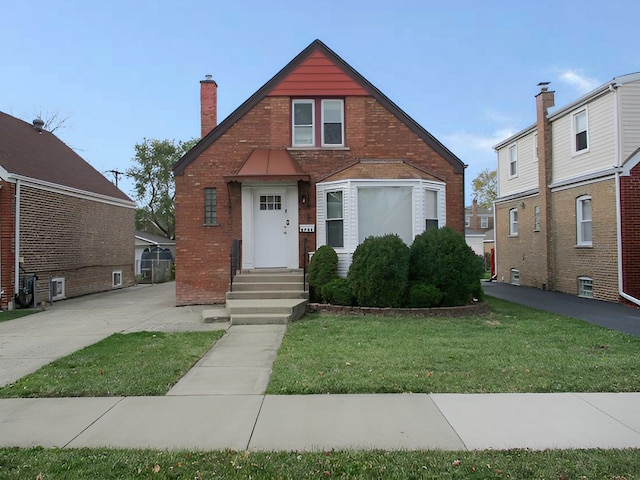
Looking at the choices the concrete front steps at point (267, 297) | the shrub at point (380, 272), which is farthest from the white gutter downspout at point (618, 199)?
the concrete front steps at point (267, 297)

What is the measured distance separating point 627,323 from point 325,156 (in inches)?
328

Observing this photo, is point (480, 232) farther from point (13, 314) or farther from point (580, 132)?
point (13, 314)

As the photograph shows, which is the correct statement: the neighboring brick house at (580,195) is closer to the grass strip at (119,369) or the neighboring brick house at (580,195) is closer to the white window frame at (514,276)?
the white window frame at (514,276)

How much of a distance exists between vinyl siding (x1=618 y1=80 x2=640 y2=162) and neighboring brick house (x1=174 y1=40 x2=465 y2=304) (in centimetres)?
486

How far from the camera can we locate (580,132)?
51.7ft

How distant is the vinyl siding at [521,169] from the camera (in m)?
19.1

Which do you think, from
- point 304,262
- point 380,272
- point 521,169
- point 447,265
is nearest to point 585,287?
point 521,169

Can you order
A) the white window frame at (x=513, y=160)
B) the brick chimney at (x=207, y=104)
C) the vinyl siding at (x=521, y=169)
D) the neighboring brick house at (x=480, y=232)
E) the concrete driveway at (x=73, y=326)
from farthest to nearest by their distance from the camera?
the neighboring brick house at (x=480, y=232), the white window frame at (x=513, y=160), the vinyl siding at (x=521, y=169), the brick chimney at (x=207, y=104), the concrete driveway at (x=73, y=326)

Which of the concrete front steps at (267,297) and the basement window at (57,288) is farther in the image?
the basement window at (57,288)

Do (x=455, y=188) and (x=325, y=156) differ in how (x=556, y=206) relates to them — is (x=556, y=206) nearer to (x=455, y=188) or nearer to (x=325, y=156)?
Result: (x=455, y=188)

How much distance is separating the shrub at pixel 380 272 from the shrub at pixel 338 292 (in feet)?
0.59

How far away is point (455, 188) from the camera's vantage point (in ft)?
44.0

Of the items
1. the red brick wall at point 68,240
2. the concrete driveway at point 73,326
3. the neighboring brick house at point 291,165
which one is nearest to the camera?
the concrete driveway at point 73,326

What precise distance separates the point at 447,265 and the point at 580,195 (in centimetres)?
761
